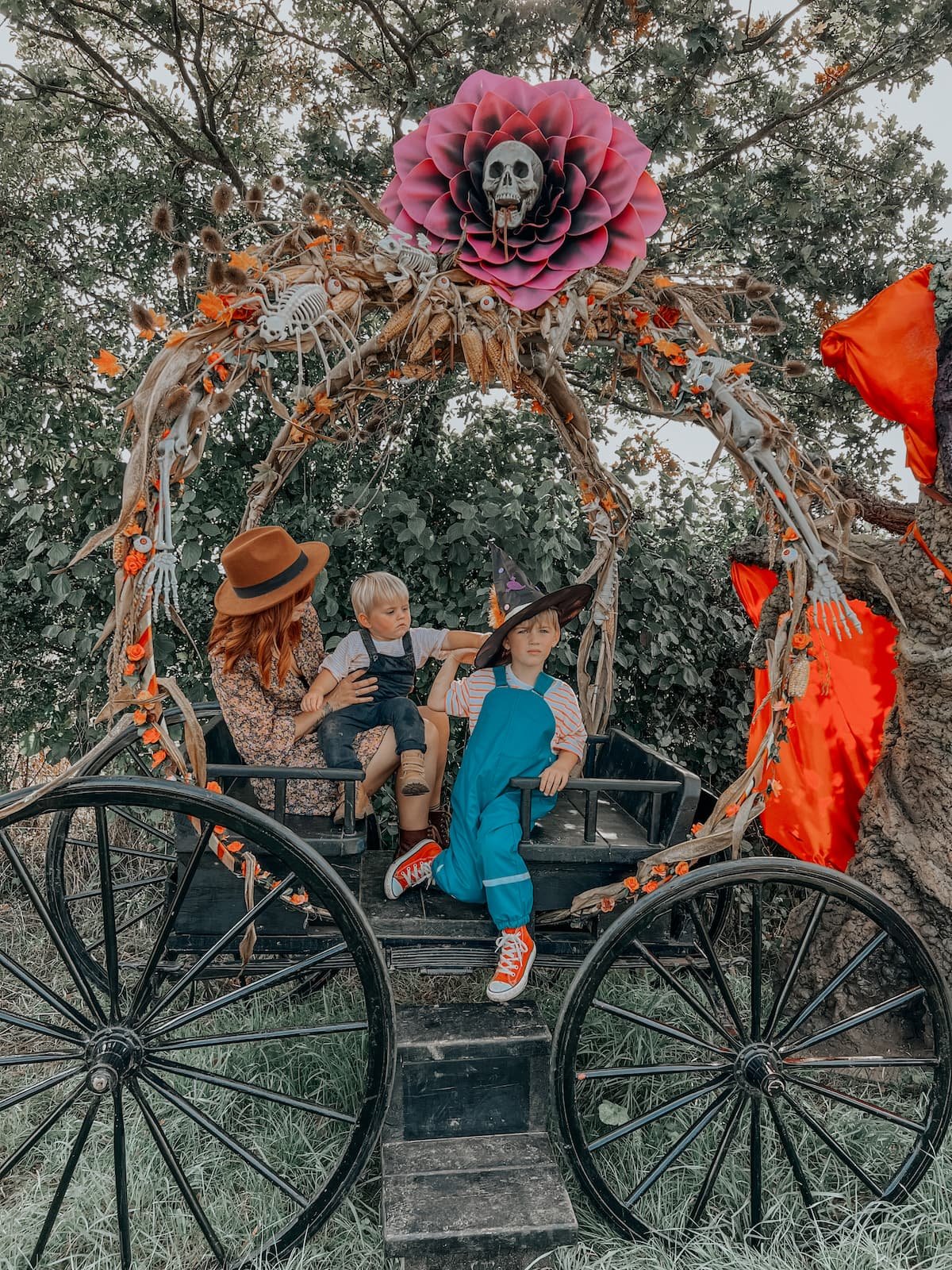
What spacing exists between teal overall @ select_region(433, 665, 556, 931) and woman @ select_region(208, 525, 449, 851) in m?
0.24

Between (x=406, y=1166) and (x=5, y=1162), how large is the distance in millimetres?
992

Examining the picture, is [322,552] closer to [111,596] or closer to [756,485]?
[756,485]

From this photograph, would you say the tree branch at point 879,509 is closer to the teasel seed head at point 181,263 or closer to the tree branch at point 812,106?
the tree branch at point 812,106

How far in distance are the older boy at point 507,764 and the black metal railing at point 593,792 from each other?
0.05 metres

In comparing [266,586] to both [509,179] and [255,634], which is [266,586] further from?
[509,179]

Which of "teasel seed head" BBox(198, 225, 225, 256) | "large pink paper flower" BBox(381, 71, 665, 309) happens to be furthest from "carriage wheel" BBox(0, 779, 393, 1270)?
"large pink paper flower" BBox(381, 71, 665, 309)

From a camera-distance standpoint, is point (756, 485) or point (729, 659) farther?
point (729, 659)

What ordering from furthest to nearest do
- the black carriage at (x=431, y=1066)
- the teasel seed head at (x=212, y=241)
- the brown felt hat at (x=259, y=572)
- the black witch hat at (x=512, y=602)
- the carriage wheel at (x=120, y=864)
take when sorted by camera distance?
the carriage wheel at (x=120, y=864)
the black witch hat at (x=512, y=602)
the brown felt hat at (x=259, y=572)
the black carriage at (x=431, y=1066)
the teasel seed head at (x=212, y=241)

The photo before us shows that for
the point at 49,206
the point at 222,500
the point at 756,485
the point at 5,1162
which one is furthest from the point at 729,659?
the point at 49,206

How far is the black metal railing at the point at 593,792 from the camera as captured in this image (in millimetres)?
2275

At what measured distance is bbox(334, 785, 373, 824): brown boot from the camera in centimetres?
260

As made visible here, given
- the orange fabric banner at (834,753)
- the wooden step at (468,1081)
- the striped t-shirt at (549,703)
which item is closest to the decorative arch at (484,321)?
the striped t-shirt at (549,703)

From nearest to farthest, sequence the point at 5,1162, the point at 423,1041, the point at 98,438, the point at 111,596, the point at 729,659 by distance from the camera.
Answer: the point at 5,1162 → the point at 423,1041 → the point at 98,438 → the point at 111,596 → the point at 729,659

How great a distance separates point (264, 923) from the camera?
2299mm
